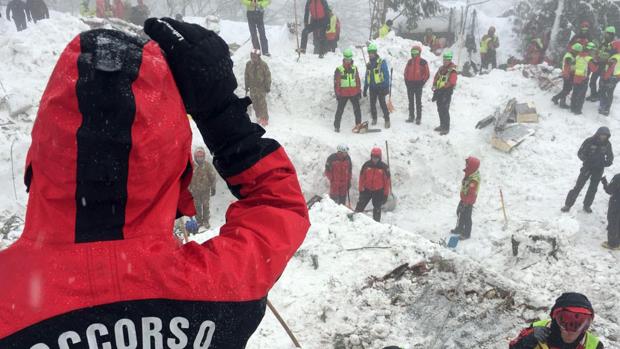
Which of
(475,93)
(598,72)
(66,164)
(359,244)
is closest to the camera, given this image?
(66,164)

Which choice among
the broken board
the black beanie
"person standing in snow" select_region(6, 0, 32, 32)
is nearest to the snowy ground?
the broken board

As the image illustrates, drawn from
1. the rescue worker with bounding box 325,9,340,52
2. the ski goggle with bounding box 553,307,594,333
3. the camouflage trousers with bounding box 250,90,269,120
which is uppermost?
the rescue worker with bounding box 325,9,340,52

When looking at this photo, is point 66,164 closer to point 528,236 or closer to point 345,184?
point 528,236

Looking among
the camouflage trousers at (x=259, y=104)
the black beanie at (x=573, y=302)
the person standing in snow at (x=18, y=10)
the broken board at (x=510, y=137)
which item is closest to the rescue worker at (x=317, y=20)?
the camouflage trousers at (x=259, y=104)

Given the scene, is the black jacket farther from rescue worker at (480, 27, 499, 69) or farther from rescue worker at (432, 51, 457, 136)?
rescue worker at (480, 27, 499, 69)

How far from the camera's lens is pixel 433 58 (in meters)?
16.1

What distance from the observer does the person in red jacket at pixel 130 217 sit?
3.38ft

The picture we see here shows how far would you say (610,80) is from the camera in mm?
13414

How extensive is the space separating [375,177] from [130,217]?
9.23 meters

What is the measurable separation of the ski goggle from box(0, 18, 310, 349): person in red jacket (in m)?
3.55

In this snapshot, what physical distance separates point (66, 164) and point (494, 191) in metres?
12.1

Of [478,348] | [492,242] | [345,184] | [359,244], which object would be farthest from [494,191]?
[478,348]

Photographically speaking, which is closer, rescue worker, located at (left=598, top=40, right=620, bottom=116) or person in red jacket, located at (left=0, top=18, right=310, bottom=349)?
person in red jacket, located at (left=0, top=18, right=310, bottom=349)

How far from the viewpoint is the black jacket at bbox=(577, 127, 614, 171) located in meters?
9.67
